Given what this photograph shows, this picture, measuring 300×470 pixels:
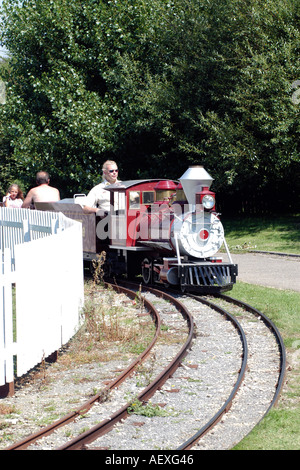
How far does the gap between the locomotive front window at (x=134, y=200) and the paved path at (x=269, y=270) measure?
3062 mm

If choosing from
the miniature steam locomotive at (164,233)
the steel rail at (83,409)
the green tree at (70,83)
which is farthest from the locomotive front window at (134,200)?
the green tree at (70,83)

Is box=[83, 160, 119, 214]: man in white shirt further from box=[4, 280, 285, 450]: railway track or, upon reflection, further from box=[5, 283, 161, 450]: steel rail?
box=[5, 283, 161, 450]: steel rail

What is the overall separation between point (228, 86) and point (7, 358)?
19.4 meters

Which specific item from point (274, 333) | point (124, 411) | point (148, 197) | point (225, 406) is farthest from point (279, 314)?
point (124, 411)

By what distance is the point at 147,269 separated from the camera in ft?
43.4

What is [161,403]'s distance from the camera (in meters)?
5.99

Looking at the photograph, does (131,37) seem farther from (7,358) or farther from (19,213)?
(7,358)

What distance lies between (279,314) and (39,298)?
15.3ft

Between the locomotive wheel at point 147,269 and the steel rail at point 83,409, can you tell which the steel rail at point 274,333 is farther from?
the locomotive wheel at point 147,269

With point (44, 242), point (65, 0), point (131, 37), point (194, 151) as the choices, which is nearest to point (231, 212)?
point (194, 151)

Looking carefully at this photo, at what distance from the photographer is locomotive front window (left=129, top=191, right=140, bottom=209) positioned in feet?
41.7

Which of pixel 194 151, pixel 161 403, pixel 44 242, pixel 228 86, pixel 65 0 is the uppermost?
pixel 65 0

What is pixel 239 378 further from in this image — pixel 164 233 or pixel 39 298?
pixel 164 233

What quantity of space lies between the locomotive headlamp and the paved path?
2509mm
